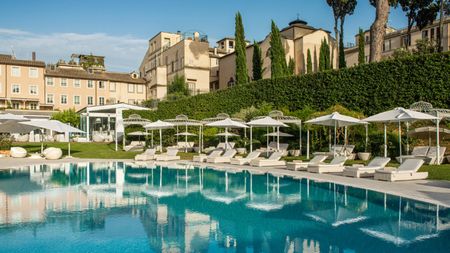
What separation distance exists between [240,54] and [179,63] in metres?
17.0

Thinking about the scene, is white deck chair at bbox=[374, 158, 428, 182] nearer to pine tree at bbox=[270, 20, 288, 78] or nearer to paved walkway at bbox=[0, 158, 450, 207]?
paved walkway at bbox=[0, 158, 450, 207]

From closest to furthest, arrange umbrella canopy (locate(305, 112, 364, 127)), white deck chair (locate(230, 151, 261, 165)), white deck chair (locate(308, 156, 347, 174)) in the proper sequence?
→ white deck chair (locate(308, 156, 347, 174)) < umbrella canopy (locate(305, 112, 364, 127)) < white deck chair (locate(230, 151, 261, 165))

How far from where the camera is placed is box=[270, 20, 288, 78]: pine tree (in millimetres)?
35025

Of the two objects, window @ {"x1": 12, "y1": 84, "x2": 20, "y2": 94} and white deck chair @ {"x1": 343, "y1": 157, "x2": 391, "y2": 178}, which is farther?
window @ {"x1": 12, "y1": 84, "x2": 20, "y2": 94}

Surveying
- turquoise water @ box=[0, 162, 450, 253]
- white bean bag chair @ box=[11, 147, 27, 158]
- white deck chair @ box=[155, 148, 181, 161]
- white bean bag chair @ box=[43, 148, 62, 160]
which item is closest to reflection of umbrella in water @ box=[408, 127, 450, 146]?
turquoise water @ box=[0, 162, 450, 253]

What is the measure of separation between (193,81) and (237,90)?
21.2 meters

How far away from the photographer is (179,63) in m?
53.6

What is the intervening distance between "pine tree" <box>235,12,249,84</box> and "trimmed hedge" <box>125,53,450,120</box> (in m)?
4.43

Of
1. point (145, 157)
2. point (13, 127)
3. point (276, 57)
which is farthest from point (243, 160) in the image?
point (13, 127)

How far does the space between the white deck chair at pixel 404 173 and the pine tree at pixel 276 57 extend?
21441 mm

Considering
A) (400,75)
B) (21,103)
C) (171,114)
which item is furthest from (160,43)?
(400,75)

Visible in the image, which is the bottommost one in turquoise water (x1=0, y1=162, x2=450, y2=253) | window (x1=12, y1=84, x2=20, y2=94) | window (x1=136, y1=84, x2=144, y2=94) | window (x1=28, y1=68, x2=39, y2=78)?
turquoise water (x1=0, y1=162, x2=450, y2=253)

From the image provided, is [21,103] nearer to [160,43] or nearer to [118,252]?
[160,43]

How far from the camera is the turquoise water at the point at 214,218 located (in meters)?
7.16
